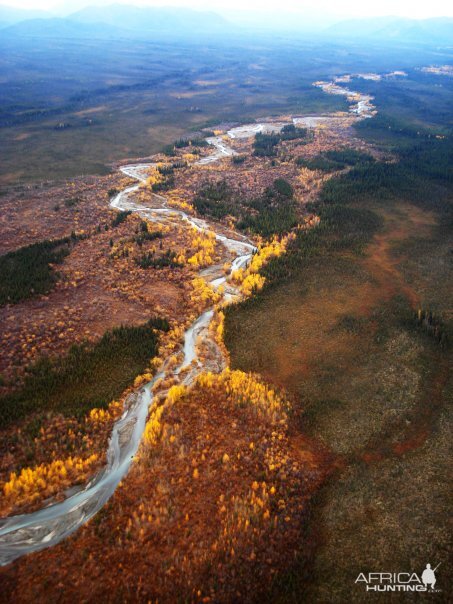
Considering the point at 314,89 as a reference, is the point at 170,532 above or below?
below

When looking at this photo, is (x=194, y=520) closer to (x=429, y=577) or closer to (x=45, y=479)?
(x=45, y=479)

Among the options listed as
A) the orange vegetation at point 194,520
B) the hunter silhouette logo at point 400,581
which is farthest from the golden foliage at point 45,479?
the hunter silhouette logo at point 400,581

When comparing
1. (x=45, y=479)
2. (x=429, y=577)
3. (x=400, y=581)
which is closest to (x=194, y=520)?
(x=45, y=479)

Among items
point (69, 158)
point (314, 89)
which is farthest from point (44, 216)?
point (314, 89)

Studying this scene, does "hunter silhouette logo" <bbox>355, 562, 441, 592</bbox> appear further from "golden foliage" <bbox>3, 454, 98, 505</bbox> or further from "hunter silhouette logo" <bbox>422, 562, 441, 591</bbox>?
"golden foliage" <bbox>3, 454, 98, 505</bbox>

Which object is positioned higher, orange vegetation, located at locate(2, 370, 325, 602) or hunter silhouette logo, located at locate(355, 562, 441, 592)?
hunter silhouette logo, located at locate(355, 562, 441, 592)

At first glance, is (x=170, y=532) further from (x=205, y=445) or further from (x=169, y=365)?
(x=169, y=365)

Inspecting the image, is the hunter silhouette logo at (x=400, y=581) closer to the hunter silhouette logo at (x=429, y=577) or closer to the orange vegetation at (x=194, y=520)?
the hunter silhouette logo at (x=429, y=577)

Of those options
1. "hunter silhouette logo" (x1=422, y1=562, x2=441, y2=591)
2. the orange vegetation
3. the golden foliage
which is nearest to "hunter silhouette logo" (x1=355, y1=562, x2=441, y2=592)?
"hunter silhouette logo" (x1=422, y1=562, x2=441, y2=591)
